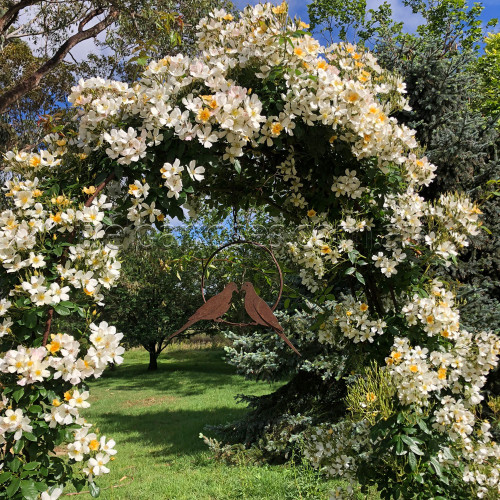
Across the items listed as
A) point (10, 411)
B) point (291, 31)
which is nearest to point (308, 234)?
point (291, 31)

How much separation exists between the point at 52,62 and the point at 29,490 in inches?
326

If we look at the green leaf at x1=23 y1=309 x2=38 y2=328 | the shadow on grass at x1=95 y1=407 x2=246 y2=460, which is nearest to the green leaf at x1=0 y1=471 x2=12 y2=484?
the green leaf at x1=23 y1=309 x2=38 y2=328

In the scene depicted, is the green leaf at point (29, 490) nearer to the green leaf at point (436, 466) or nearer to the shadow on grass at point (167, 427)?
the green leaf at point (436, 466)

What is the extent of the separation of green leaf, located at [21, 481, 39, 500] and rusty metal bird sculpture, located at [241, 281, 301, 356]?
936 millimetres

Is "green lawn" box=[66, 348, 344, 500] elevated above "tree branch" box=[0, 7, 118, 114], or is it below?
below

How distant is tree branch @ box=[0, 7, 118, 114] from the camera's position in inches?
305

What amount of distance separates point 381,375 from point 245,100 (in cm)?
118

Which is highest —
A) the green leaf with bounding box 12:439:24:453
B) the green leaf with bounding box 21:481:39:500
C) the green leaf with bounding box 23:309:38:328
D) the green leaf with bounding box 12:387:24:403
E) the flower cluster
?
the green leaf with bounding box 23:309:38:328

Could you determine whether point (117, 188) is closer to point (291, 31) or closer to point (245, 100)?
point (245, 100)

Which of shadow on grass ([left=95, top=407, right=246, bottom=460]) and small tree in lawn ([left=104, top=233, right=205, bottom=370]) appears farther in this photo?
small tree in lawn ([left=104, top=233, right=205, bottom=370])

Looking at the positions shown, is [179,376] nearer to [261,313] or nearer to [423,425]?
[261,313]

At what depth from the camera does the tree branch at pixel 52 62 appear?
25.5 feet

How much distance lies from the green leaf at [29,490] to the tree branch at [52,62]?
25.5 feet

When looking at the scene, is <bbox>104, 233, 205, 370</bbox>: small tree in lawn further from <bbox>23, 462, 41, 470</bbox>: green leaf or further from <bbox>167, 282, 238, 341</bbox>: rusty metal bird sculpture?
<bbox>23, 462, 41, 470</bbox>: green leaf
